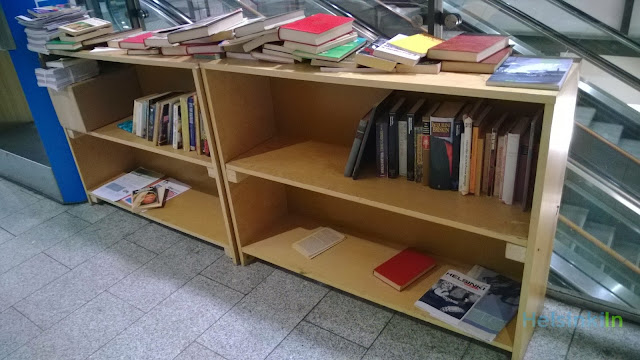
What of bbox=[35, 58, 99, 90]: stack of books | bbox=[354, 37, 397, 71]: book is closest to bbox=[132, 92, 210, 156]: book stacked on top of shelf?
bbox=[35, 58, 99, 90]: stack of books

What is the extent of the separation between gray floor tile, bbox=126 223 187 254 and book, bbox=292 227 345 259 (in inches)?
28.0

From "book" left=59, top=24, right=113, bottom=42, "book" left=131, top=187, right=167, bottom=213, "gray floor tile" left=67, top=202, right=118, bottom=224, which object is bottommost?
"gray floor tile" left=67, top=202, right=118, bottom=224

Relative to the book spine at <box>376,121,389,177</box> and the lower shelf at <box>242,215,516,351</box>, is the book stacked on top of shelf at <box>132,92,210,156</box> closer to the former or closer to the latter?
the lower shelf at <box>242,215,516,351</box>

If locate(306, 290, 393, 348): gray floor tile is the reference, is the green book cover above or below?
Result: above

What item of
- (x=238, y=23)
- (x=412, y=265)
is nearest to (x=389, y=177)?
(x=412, y=265)

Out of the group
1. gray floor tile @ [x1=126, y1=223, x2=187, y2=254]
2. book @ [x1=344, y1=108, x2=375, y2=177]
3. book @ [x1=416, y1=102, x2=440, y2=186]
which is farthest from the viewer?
gray floor tile @ [x1=126, y1=223, x2=187, y2=254]

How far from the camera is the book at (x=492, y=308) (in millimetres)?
1571

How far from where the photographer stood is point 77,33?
2201 mm

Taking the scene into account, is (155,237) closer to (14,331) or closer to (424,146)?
(14,331)

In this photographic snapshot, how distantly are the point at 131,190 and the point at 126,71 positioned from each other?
67 cm

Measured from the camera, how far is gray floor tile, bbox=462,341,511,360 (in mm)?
1608

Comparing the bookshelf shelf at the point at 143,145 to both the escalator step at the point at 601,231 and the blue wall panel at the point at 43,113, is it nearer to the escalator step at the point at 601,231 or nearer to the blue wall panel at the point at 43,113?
the blue wall panel at the point at 43,113

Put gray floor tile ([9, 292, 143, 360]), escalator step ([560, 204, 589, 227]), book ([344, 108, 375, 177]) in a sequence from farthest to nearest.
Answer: escalator step ([560, 204, 589, 227]), gray floor tile ([9, 292, 143, 360]), book ([344, 108, 375, 177])

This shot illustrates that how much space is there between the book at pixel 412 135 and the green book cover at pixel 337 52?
0.94 ft
